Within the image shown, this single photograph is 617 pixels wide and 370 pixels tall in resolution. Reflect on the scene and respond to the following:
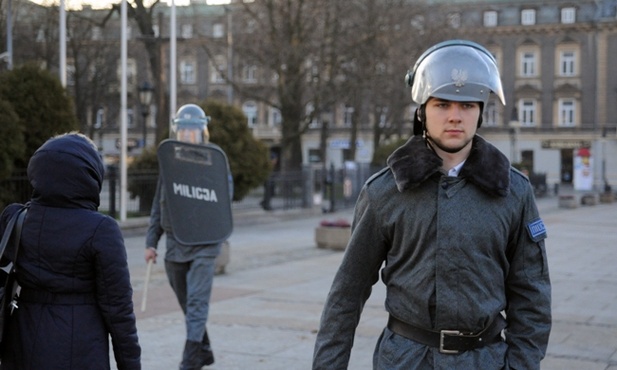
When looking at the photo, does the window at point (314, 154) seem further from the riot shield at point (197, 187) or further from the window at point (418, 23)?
the riot shield at point (197, 187)

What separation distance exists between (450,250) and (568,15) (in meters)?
71.5

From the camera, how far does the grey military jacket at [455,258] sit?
9.87 ft

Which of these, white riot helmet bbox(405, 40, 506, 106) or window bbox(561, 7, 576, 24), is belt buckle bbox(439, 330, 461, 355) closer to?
white riot helmet bbox(405, 40, 506, 106)

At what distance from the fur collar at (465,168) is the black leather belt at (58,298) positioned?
1.39 metres

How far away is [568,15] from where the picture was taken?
70750 millimetres

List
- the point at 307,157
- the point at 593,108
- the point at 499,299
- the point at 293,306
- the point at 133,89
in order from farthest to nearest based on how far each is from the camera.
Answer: the point at 307,157, the point at 593,108, the point at 133,89, the point at 293,306, the point at 499,299

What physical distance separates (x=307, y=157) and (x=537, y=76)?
62.3 ft

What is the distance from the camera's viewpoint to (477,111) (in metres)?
3.17

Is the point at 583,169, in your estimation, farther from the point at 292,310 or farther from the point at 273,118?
the point at 292,310

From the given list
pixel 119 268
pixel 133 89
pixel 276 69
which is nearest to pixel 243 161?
pixel 276 69

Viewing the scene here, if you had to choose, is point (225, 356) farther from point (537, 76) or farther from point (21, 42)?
point (537, 76)

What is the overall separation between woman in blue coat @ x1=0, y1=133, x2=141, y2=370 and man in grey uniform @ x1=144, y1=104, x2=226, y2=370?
9.72 ft

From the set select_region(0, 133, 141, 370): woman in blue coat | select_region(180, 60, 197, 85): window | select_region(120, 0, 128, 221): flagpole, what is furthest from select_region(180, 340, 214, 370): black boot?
select_region(180, 60, 197, 85): window

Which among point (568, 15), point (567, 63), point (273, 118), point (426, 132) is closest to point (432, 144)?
point (426, 132)
